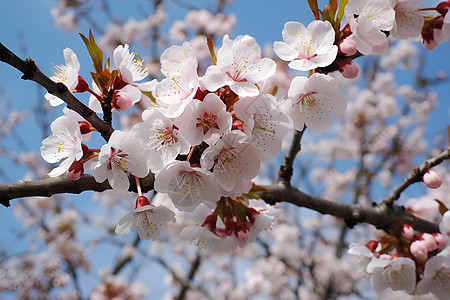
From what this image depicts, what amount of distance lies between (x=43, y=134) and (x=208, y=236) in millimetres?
4659

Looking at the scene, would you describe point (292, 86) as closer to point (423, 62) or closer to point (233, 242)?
point (233, 242)

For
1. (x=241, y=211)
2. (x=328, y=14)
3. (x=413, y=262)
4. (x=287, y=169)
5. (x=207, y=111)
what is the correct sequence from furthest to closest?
1. (x=287, y=169)
2. (x=413, y=262)
3. (x=241, y=211)
4. (x=328, y=14)
5. (x=207, y=111)

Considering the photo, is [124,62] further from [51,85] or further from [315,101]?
[315,101]

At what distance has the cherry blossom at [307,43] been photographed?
1.14 metres

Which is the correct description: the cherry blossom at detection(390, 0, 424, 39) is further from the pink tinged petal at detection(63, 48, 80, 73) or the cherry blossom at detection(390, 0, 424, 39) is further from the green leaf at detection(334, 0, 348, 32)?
the pink tinged petal at detection(63, 48, 80, 73)

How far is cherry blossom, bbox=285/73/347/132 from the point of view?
3.66 feet

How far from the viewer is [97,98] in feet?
3.96

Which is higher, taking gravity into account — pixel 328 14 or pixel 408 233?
pixel 328 14

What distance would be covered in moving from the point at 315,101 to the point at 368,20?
0.32 meters

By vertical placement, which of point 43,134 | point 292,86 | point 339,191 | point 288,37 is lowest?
point 339,191

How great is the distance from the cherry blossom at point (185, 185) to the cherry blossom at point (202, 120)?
0.34 feet

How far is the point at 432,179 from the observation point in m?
1.61

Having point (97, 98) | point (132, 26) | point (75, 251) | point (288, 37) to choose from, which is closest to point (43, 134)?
point (75, 251)

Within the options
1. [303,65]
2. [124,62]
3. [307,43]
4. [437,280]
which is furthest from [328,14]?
[437,280]
